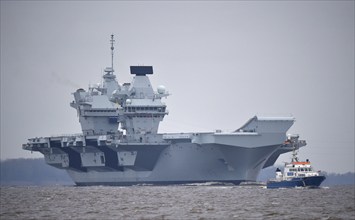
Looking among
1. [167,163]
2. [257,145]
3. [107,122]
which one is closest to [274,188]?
[257,145]

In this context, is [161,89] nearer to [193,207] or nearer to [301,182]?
[301,182]

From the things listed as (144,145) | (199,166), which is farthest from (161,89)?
(199,166)

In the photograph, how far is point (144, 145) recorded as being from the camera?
84.9 m

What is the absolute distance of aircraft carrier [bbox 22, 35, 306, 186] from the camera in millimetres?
79375

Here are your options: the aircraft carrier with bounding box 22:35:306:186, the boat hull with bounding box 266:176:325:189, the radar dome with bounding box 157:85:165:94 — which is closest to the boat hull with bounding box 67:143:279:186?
the aircraft carrier with bounding box 22:35:306:186

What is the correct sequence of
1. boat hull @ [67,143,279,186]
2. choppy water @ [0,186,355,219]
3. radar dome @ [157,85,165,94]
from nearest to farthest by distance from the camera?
choppy water @ [0,186,355,219] → boat hull @ [67,143,279,186] → radar dome @ [157,85,165,94]

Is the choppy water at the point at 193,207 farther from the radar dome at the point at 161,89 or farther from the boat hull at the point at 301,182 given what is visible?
the radar dome at the point at 161,89

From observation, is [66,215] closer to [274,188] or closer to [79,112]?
[274,188]

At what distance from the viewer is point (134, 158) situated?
86.6 meters

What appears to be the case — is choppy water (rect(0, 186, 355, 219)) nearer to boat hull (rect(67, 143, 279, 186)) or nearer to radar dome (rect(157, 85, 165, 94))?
boat hull (rect(67, 143, 279, 186))

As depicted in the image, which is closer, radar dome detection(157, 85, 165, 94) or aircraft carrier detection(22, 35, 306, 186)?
aircraft carrier detection(22, 35, 306, 186)

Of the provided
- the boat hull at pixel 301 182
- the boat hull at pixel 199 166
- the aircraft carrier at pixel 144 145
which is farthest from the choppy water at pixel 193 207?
the boat hull at pixel 199 166

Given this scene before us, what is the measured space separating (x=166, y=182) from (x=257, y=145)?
11573 millimetres

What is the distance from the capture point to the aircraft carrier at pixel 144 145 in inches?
3125
